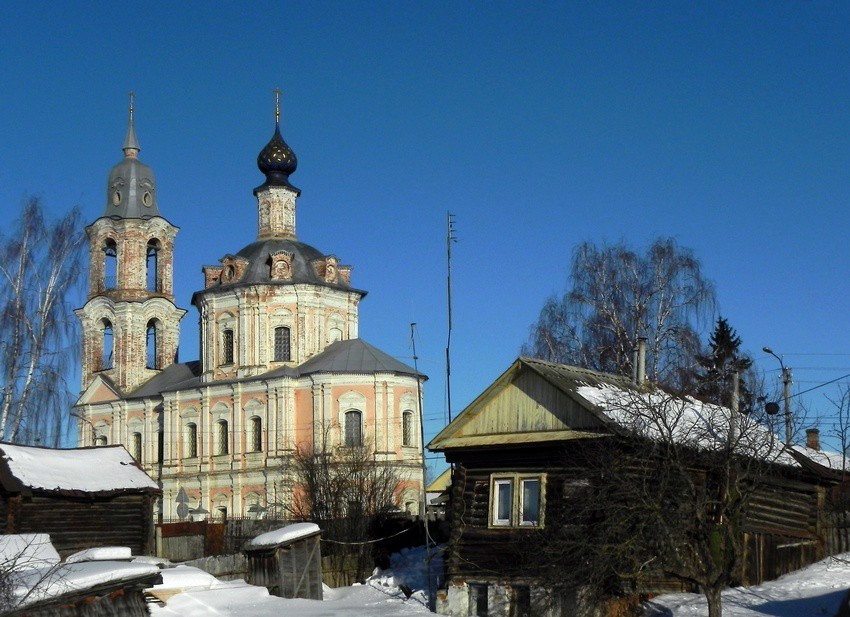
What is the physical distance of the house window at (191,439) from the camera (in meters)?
51.2

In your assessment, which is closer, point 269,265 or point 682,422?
point 682,422

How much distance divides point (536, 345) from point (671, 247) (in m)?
4.99

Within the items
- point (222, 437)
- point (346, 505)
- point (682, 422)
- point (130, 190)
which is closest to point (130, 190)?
point (130, 190)

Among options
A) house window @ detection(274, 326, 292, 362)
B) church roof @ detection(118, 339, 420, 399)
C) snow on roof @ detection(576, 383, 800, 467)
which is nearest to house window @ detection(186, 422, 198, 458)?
church roof @ detection(118, 339, 420, 399)

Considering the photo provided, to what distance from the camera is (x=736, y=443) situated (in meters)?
17.8

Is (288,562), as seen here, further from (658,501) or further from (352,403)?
(352,403)

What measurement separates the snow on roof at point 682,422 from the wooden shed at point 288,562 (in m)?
7.16

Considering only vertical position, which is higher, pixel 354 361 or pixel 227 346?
pixel 227 346

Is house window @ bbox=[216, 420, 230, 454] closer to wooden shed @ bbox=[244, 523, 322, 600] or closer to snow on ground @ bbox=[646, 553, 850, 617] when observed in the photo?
wooden shed @ bbox=[244, 523, 322, 600]

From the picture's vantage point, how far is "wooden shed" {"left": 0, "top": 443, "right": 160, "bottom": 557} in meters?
25.6

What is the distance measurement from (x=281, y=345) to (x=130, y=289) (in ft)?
27.6

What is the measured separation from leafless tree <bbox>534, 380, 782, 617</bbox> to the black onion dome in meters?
34.8

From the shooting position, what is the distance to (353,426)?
157 ft

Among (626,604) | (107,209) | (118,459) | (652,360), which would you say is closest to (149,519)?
(118,459)
